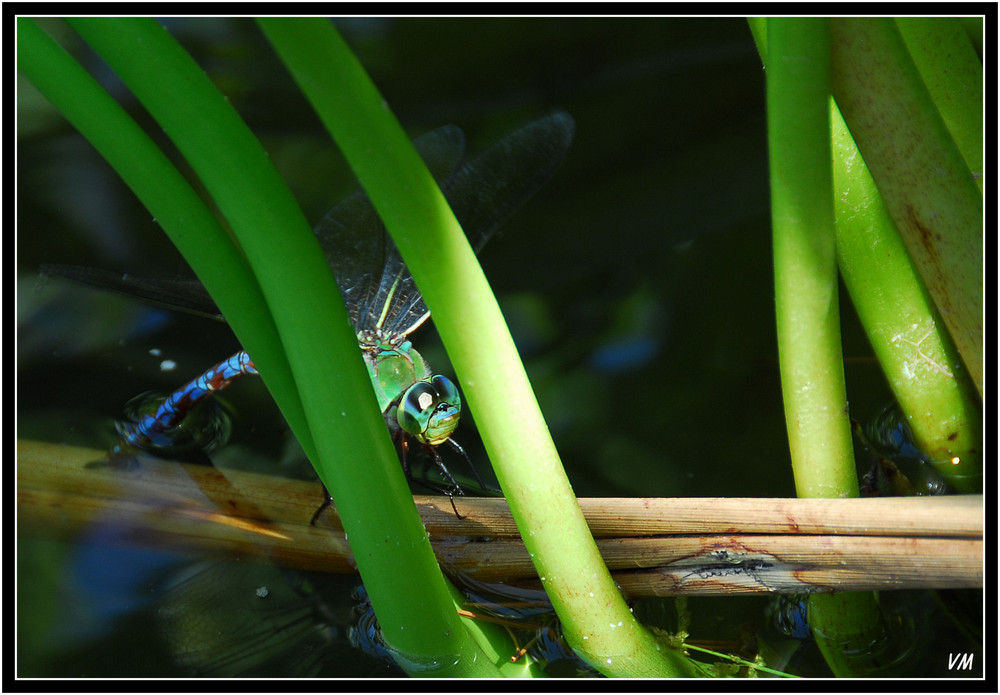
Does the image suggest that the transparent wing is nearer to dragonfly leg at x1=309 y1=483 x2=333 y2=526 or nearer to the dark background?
the dark background

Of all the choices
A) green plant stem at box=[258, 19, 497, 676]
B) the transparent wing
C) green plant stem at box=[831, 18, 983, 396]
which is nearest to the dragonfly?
the transparent wing

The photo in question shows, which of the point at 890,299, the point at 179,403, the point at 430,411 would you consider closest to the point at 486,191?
the point at 430,411

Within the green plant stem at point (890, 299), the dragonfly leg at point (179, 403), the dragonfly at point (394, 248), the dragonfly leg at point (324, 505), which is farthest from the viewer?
the dragonfly at point (394, 248)

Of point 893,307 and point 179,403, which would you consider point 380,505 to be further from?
point 179,403

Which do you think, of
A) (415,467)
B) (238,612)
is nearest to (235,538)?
(238,612)

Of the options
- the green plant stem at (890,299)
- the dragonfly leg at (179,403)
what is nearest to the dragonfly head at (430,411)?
the dragonfly leg at (179,403)

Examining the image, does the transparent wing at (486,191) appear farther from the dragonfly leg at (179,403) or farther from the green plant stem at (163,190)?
the green plant stem at (163,190)

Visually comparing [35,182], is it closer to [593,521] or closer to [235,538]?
[235,538]

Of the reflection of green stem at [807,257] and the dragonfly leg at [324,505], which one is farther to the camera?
the dragonfly leg at [324,505]
